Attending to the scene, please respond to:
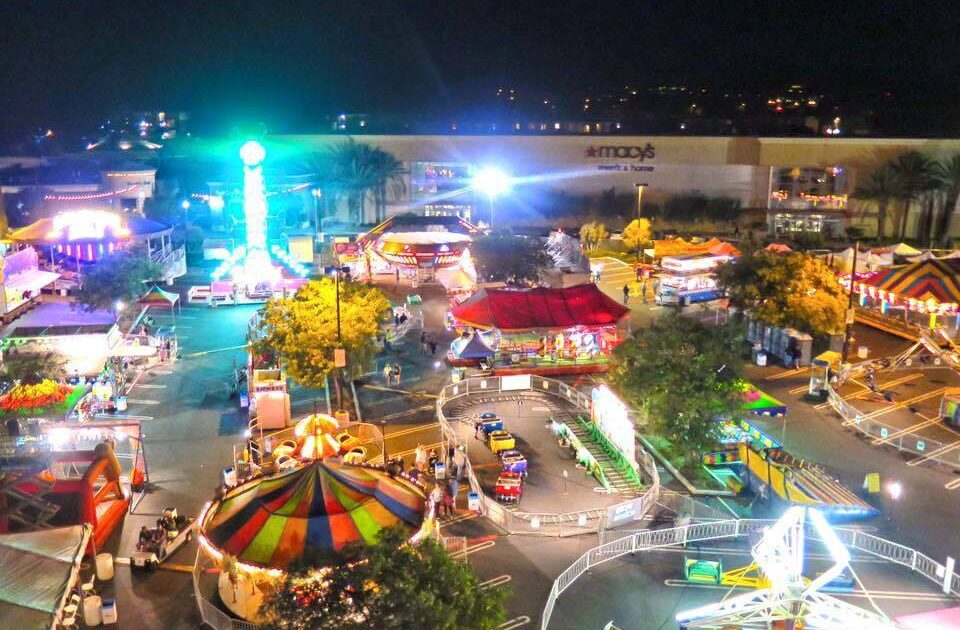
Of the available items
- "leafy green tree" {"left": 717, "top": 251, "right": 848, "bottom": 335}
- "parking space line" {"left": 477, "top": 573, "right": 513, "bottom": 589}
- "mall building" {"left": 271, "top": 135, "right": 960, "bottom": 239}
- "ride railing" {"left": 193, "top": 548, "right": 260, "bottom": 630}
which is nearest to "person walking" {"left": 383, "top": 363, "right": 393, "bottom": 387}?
"parking space line" {"left": 477, "top": 573, "right": 513, "bottom": 589}

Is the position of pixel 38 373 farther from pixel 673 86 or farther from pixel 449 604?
pixel 673 86

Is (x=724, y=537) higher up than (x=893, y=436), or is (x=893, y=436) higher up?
(x=893, y=436)

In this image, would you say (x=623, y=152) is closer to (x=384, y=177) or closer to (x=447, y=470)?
(x=384, y=177)

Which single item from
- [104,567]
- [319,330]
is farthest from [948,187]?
[104,567]

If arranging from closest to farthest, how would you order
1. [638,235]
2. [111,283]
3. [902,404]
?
[902,404] < [111,283] < [638,235]

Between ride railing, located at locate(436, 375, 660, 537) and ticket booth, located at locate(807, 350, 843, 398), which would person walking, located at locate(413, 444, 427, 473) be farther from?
ticket booth, located at locate(807, 350, 843, 398)

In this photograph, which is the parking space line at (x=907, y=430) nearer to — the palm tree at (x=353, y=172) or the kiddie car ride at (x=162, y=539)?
the kiddie car ride at (x=162, y=539)
